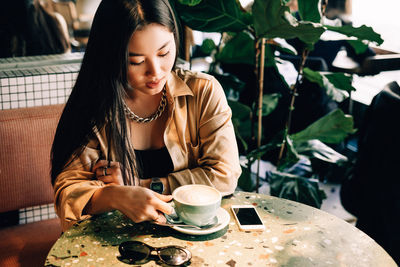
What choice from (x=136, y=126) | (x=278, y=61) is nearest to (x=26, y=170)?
(x=136, y=126)

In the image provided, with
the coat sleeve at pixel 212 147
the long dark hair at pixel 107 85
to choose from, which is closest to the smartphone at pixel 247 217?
the coat sleeve at pixel 212 147

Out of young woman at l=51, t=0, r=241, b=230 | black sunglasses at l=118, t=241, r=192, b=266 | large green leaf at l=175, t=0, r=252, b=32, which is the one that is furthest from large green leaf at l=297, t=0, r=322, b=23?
black sunglasses at l=118, t=241, r=192, b=266

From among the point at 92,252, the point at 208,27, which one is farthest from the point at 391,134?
the point at 92,252

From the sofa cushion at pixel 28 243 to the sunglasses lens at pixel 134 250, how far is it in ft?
2.17

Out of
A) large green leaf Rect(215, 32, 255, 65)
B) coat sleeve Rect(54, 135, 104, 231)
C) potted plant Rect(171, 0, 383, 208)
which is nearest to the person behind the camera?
coat sleeve Rect(54, 135, 104, 231)

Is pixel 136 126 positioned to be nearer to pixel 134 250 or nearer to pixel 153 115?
pixel 153 115

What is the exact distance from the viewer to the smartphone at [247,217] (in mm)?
1050

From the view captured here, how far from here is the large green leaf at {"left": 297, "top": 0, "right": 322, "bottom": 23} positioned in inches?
71.5

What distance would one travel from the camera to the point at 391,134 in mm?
2002

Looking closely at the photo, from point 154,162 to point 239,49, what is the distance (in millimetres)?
891

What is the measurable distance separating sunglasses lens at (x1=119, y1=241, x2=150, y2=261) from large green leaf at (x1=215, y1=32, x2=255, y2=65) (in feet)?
4.37

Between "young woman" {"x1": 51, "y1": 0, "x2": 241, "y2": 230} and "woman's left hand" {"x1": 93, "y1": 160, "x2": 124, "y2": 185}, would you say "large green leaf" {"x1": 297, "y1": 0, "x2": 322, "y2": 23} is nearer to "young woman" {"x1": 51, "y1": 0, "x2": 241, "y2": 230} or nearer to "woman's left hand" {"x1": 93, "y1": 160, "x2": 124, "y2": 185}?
"young woman" {"x1": 51, "y1": 0, "x2": 241, "y2": 230}

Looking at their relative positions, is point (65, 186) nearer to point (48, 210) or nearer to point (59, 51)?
point (48, 210)

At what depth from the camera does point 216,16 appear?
1873mm
